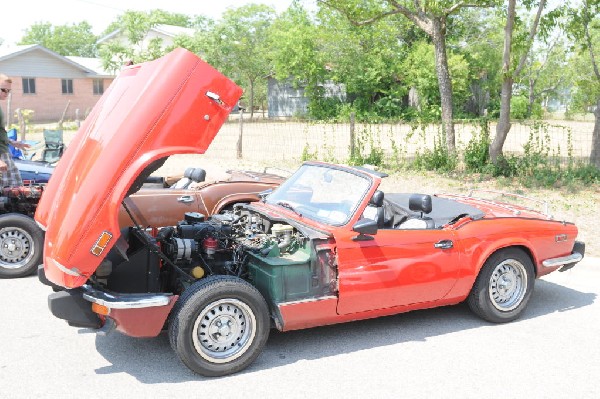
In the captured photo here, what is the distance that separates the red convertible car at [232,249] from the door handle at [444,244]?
1cm

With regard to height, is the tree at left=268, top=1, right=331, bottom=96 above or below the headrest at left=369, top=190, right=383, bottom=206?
above

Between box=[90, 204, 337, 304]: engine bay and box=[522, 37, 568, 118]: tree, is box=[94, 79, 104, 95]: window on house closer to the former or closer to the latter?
box=[522, 37, 568, 118]: tree

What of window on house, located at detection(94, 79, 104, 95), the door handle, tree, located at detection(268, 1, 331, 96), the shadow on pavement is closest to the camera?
the shadow on pavement

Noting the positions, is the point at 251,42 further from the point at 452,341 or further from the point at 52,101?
the point at 452,341

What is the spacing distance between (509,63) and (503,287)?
7884mm

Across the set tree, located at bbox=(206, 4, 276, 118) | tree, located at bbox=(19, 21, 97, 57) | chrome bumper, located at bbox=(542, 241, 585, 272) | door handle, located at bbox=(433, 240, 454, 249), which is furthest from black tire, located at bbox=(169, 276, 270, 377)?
tree, located at bbox=(19, 21, 97, 57)

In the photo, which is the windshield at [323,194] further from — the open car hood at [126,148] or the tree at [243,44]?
the tree at [243,44]

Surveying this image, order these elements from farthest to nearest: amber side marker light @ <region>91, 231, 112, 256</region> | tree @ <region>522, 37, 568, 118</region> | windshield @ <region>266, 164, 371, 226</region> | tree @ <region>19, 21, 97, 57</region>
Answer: tree @ <region>19, 21, 97, 57</region>
tree @ <region>522, 37, 568, 118</region>
windshield @ <region>266, 164, 371, 226</region>
amber side marker light @ <region>91, 231, 112, 256</region>

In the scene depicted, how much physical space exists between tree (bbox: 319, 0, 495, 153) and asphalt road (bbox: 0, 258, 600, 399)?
8.66 meters

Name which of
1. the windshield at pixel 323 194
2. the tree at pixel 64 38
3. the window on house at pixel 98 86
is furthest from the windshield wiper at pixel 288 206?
the tree at pixel 64 38

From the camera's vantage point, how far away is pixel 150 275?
16.3 ft

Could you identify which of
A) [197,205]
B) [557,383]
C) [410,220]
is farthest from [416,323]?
[197,205]

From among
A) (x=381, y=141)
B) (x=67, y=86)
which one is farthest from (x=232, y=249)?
(x=67, y=86)

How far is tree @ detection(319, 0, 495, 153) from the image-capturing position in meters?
13.8
